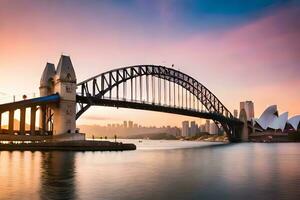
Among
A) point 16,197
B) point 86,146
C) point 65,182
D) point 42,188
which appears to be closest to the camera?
point 16,197

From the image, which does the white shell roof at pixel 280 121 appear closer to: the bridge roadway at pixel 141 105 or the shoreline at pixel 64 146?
the bridge roadway at pixel 141 105

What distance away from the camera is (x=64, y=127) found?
64.5 metres

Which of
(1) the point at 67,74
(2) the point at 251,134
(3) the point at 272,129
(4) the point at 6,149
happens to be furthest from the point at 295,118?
(4) the point at 6,149

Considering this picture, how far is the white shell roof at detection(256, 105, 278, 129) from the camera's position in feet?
523

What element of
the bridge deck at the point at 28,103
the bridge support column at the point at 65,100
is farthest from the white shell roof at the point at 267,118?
the bridge deck at the point at 28,103

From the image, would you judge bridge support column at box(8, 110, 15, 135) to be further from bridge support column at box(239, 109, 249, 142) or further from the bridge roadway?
bridge support column at box(239, 109, 249, 142)

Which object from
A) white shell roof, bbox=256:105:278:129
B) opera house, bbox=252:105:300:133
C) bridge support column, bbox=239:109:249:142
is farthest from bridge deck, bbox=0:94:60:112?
white shell roof, bbox=256:105:278:129

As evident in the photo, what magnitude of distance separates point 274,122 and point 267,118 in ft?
11.8

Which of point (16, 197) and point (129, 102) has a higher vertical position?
point (129, 102)

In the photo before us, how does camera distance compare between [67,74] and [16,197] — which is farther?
[67,74]

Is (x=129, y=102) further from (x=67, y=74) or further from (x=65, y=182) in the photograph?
(x=65, y=182)

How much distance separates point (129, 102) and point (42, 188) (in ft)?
204

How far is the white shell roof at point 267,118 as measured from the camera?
159 meters

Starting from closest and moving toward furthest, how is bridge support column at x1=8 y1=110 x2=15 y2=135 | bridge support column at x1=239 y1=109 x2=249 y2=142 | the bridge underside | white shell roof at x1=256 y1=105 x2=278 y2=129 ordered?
bridge support column at x1=8 y1=110 x2=15 y2=135 < the bridge underside < bridge support column at x1=239 y1=109 x2=249 y2=142 < white shell roof at x1=256 y1=105 x2=278 y2=129
